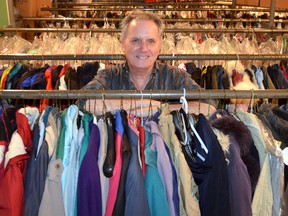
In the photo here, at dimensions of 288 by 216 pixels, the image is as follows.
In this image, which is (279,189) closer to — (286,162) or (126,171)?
(286,162)

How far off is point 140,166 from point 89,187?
0.19m

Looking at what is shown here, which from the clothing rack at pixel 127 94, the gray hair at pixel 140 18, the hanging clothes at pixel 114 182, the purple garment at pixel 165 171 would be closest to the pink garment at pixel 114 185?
the hanging clothes at pixel 114 182

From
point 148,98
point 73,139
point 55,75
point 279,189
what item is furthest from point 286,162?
point 55,75

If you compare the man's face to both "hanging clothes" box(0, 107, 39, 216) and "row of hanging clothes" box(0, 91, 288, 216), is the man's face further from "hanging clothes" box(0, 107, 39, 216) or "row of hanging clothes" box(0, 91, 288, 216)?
"hanging clothes" box(0, 107, 39, 216)

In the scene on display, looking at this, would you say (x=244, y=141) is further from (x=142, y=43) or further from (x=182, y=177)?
(x=142, y=43)

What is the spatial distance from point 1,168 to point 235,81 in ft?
→ 4.81

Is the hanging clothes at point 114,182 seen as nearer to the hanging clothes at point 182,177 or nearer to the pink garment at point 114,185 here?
the pink garment at point 114,185

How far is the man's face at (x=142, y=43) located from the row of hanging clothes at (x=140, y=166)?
21.0 inches

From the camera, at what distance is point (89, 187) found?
1.02 m

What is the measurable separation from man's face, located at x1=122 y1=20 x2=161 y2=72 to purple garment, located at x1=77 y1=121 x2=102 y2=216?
75 centimetres

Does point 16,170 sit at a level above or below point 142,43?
below

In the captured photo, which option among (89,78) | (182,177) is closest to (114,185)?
(182,177)

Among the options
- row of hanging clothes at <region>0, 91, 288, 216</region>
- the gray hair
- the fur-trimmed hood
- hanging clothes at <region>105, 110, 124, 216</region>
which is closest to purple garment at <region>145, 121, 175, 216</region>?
row of hanging clothes at <region>0, 91, 288, 216</region>

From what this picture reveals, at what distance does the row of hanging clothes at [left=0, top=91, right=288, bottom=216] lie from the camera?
40.1 inches
